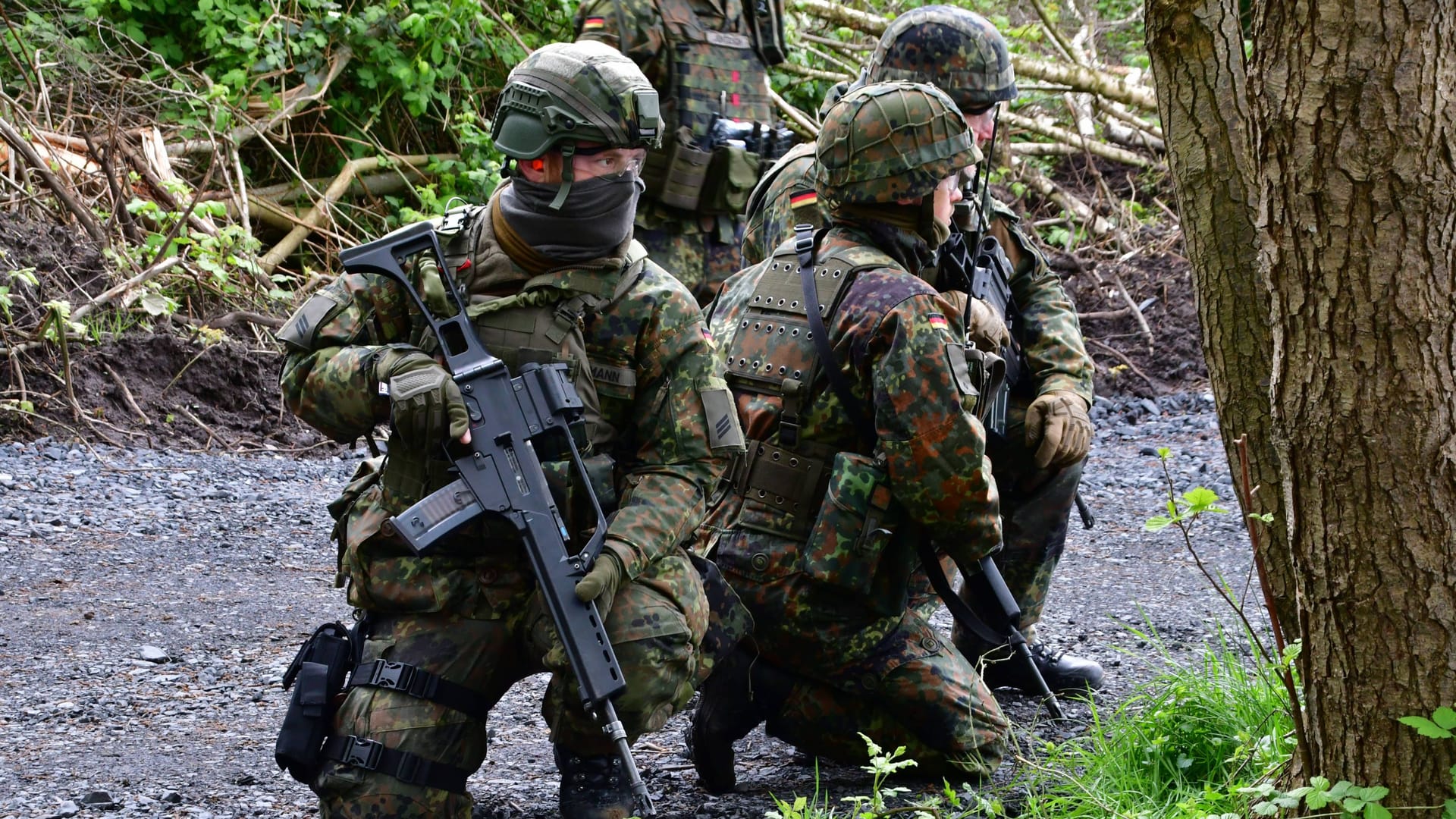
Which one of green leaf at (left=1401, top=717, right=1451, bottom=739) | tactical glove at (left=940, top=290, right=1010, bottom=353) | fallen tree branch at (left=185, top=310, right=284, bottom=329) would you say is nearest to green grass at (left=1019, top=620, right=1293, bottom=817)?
green leaf at (left=1401, top=717, right=1451, bottom=739)

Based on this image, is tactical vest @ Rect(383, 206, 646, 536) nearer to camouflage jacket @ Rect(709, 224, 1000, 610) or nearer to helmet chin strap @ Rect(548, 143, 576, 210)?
helmet chin strap @ Rect(548, 143, 576, 210)

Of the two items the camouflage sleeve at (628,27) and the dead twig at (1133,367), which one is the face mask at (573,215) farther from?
the dead twig at (1133,367)

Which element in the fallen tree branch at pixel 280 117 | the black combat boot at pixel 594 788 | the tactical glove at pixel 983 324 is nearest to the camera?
the black combat boot at pixel 594 788

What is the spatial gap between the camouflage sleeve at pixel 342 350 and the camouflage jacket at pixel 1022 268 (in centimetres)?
166

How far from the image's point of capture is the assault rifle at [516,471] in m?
3.08

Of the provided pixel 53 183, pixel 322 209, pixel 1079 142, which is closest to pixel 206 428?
pixel 53 183

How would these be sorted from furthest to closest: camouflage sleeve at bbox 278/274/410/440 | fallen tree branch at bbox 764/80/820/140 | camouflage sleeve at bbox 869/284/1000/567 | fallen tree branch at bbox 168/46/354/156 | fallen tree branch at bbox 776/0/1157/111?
fallen tree branch at bbox 776/0/1157/111
fallen tree branch at bbox 764/80/820/140
fallen tree branch at bbox 168/46/354/156
camouflage sleeve at bbox 869/284/1000/567
camouflage sleeve at bbox 278/274/410/440

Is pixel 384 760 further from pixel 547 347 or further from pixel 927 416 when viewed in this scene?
pixel 927 416

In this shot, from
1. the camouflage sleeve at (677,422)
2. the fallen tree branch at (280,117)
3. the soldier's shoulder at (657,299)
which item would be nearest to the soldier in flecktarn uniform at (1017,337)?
the soldier's shoulder at (657,299)

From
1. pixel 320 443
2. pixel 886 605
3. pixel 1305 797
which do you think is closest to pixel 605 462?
pixel 886 605

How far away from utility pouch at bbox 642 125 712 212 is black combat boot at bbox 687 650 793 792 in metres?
2.94

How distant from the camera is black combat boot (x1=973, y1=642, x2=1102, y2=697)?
14.4 feet

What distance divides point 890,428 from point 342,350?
4.34 feet

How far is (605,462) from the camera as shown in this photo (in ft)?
11.1
